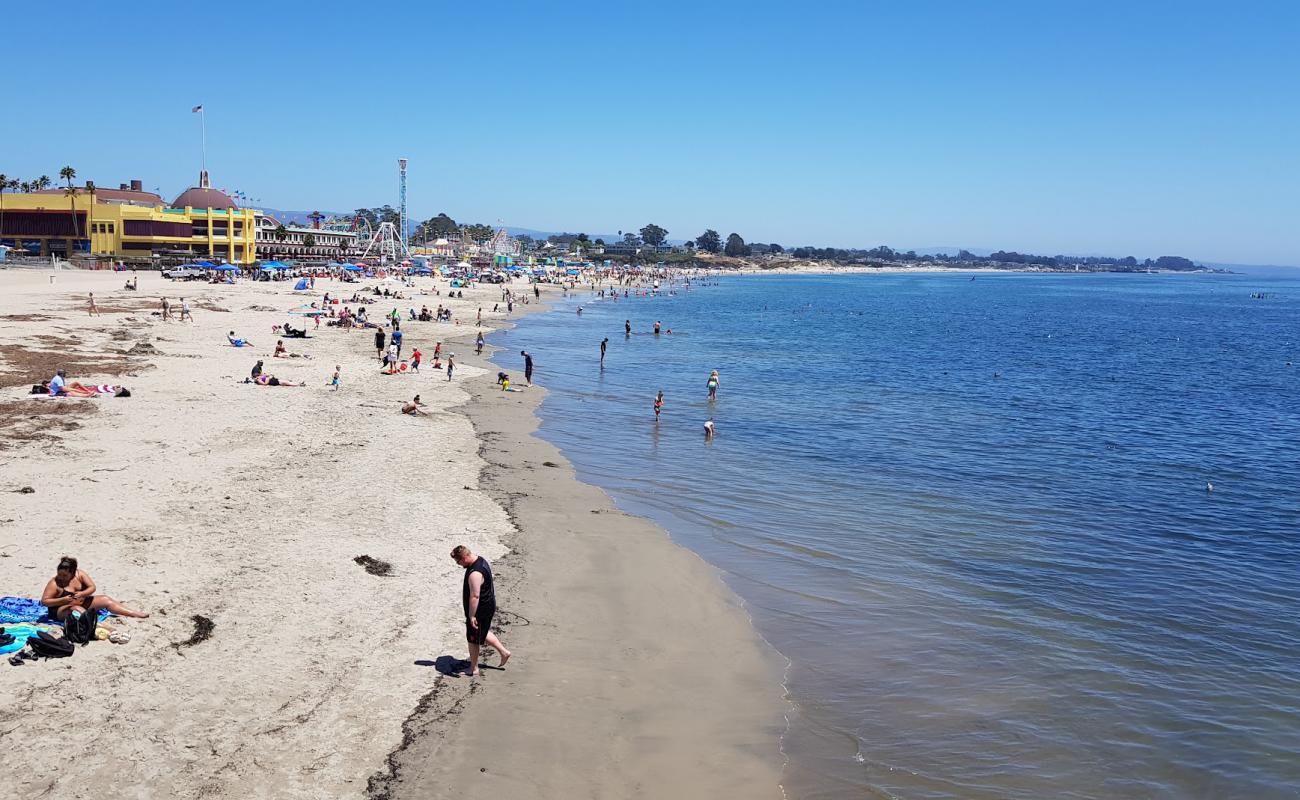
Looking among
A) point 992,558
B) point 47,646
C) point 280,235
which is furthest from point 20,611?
point 280,235

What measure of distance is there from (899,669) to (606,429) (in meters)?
16.7

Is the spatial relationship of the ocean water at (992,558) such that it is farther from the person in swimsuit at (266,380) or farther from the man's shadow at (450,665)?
the person in swimsuit at (266,380)

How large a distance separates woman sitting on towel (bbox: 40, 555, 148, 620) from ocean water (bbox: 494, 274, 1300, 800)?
26.8ft

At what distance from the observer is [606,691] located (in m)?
10.6

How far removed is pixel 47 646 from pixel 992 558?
48.9 feet

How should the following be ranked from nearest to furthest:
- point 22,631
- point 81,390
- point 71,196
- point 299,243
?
point 22,631, point 81,390, point 71,196, point 299,243

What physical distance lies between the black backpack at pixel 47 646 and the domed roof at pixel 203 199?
97.8 metres

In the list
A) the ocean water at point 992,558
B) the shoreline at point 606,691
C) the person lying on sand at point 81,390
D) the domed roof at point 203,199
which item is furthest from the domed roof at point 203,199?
the shoreline at point 606,691

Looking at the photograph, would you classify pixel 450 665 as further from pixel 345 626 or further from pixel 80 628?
pixel 80 628

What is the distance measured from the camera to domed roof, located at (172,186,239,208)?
98.1 m

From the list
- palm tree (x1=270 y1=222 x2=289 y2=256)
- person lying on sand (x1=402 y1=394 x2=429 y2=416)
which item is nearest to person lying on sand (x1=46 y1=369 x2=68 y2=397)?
person lying on sand (x1=402 y1=394 x2=429 y2=416)

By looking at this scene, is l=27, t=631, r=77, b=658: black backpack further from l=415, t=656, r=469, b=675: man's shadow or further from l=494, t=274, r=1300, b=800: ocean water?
l=494, t=274, r=1300, b=800: ocean water

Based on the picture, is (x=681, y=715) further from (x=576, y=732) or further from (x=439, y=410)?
(x=439, y=410)

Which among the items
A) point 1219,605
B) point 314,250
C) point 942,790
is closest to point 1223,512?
point 1219,605
